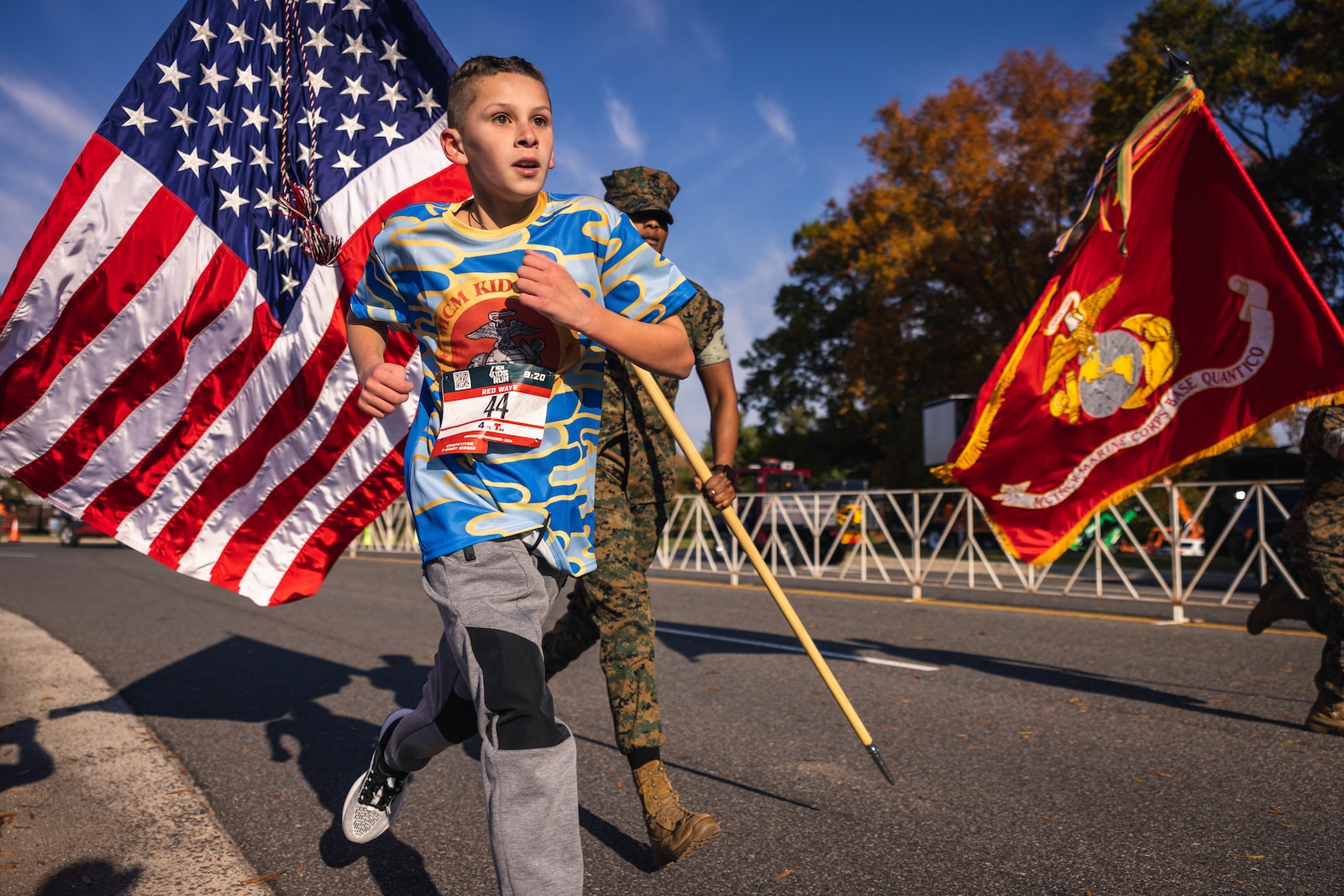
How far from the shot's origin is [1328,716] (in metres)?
4.08

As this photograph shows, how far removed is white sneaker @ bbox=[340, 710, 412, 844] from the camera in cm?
262

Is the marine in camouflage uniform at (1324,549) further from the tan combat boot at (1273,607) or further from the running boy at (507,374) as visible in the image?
the running boy at (507,374)

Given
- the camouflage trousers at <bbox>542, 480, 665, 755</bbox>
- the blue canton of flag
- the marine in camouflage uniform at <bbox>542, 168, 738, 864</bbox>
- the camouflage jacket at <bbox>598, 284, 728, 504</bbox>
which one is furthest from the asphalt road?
the blue canton of flag

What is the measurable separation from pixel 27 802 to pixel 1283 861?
406 centimetres

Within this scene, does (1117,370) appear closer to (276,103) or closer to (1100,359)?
(1100,359)

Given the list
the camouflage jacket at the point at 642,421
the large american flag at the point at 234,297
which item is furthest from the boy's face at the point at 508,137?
the large american flag at the point at 234,297

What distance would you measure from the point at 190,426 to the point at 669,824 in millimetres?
2525

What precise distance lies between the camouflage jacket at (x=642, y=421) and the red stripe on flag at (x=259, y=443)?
1265 mm

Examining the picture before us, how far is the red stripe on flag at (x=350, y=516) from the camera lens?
3918mm

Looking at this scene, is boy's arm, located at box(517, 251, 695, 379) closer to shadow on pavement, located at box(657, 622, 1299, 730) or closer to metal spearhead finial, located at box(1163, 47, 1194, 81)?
shadow on pavement, located at box(657, 622, 1299, 730)

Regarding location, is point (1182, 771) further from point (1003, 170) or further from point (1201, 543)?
point (1003, 170)

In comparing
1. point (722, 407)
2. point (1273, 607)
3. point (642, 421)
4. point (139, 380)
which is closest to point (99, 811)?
point (139, 380)

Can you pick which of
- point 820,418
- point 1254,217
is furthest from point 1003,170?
point 1254,217

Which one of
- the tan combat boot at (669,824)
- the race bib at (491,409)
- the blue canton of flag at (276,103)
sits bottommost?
the tan combat boot at (669,824)
